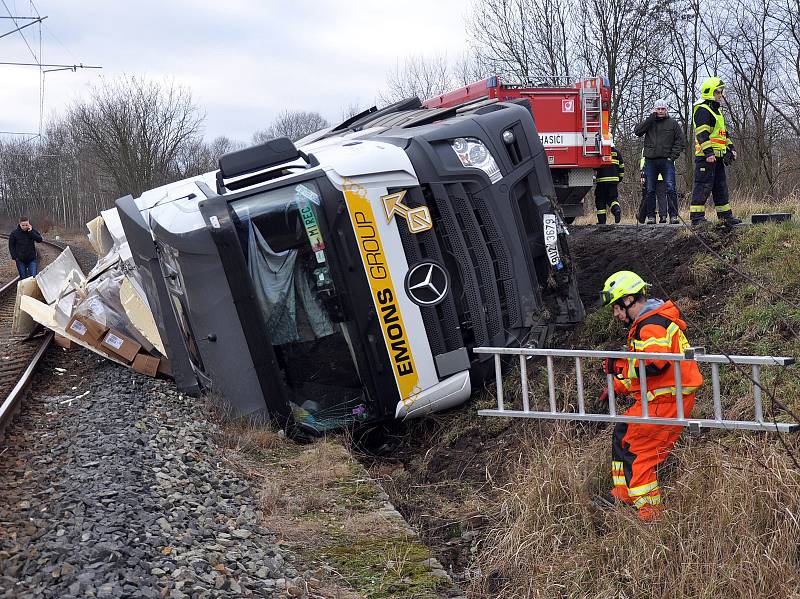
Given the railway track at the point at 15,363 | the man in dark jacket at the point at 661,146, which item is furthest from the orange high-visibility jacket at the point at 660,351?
the man in dark jacket at the point at 661,146

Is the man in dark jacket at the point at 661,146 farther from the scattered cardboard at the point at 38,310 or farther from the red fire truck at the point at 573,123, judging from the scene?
the scattered cardboard at the point at 38,310

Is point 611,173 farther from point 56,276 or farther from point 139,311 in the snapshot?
point 56,276

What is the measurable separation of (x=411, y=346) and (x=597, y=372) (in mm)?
1497

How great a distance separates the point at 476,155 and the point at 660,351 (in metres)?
2.66

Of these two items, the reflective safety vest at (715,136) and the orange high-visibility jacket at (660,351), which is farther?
the reflective safety vest at (715,136)

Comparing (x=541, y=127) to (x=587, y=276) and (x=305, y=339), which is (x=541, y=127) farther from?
(x=305, y=339)

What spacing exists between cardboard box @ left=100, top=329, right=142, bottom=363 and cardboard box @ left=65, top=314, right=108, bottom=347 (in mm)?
182

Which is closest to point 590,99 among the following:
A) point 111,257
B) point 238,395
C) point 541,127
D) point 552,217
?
point 541,127

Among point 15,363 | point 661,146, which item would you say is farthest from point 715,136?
point 15,363

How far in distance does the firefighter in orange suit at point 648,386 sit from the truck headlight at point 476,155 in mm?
2104

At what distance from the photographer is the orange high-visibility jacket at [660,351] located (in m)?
4.06

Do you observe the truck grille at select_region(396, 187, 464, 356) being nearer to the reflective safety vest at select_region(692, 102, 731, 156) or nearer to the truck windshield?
the truck windshield

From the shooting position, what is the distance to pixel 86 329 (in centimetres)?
812

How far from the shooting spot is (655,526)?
3.99m
